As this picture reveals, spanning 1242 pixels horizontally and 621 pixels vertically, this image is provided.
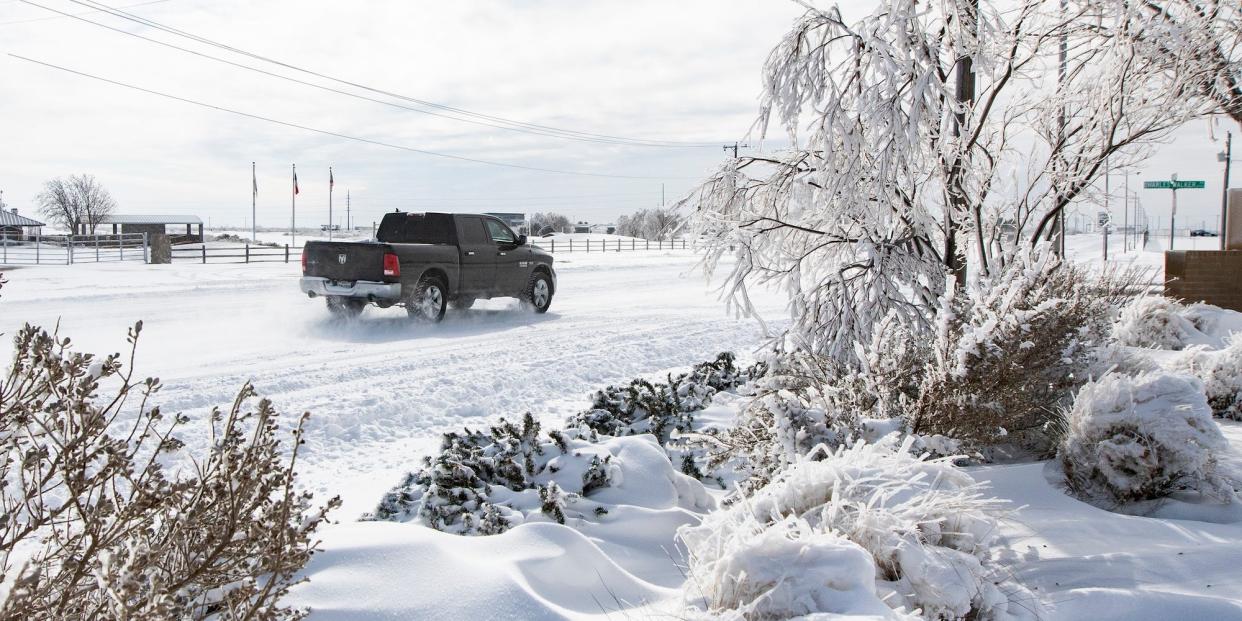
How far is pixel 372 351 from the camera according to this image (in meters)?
9.86

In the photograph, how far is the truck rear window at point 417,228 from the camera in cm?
1363

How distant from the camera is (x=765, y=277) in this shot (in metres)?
7.80

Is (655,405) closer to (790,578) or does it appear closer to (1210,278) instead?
(790,578)

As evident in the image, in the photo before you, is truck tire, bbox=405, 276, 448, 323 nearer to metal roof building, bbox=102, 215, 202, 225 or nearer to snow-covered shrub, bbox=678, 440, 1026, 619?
snow-covered shrub, bbox=678, 440, 1026, 619

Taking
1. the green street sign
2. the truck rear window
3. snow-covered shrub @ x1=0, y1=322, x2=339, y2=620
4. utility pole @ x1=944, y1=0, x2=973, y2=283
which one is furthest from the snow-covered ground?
the truck rear window

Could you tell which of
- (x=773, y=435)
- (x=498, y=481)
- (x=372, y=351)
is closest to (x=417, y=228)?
(x=372, y=351)

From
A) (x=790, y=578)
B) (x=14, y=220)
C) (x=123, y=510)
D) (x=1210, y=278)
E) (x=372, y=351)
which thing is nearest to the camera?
(x=123, y=510)

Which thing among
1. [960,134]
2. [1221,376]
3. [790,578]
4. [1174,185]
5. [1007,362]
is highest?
[1174,185]

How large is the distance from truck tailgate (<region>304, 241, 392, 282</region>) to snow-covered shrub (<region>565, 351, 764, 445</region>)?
5.63 m

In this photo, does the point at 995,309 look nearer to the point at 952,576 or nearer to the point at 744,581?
the point at 952,576

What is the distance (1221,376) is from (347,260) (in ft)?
35.5

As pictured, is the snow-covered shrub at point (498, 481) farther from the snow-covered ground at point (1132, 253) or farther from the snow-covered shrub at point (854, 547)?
the snow-covered ground at point (1132, 253)

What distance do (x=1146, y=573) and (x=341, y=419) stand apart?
5504 millimetres

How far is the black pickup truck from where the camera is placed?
39.6ft
